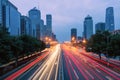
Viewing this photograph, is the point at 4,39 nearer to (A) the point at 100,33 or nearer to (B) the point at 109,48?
(B) the point at 109,48

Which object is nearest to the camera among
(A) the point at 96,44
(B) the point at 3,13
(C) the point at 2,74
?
(C) the point at 2,74

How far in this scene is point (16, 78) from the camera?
139 ft

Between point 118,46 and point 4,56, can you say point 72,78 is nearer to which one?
point 4,56

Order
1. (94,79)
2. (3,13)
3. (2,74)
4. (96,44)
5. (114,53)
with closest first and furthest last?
(94,79)
(2,74)
(114,53)
(96,44)
(3,13)

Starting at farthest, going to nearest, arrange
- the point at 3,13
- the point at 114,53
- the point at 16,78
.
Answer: the point at 3,13, the point at 114,53, the point at 16,78

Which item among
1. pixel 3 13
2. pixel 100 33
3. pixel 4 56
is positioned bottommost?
pixel 4 56

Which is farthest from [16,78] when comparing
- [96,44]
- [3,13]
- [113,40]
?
[3,13]

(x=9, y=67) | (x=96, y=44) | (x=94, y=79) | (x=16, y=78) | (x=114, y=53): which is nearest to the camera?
(x=94, y=79)

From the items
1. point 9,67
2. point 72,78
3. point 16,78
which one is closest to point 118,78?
point 72,78

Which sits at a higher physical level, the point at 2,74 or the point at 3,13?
the point at 3,13

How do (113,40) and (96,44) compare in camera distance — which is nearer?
(113,40)

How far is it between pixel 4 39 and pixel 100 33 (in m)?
41.7

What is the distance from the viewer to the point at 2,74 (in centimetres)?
4809

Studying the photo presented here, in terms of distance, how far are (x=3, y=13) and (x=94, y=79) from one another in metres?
150
